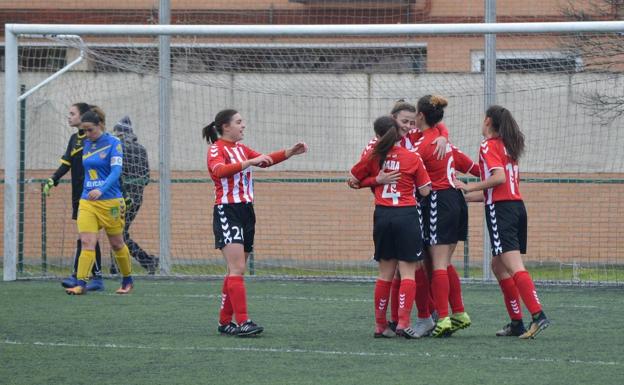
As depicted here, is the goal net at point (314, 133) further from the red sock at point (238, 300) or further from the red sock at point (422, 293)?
the red sock at point (238, 300)

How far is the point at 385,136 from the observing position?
791 cm

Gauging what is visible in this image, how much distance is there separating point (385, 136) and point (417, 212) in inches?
24.4

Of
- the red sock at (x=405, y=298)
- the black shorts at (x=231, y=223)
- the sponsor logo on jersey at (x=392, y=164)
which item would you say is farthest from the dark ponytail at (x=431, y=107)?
the black shorts at (x=231, y=223)

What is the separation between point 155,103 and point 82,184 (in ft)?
12.1

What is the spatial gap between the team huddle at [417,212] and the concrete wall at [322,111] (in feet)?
17.3

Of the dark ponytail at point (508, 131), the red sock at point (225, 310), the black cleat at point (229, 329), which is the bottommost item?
the black cleat at point (229, 329)

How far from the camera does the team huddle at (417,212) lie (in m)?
7.98

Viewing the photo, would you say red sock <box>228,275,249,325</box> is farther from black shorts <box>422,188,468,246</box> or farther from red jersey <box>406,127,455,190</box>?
red jersey <box>406,127,455,190</box>

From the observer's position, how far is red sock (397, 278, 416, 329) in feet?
26.1

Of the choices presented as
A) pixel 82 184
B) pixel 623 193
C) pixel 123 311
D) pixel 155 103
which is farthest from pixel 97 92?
pixel 623 193

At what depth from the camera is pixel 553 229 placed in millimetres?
14094

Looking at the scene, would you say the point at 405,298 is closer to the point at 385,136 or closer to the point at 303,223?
the point at 385,136

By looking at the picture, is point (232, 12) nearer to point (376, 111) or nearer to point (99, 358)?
point (376, 111)

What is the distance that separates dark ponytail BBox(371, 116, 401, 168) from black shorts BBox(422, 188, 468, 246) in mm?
573
